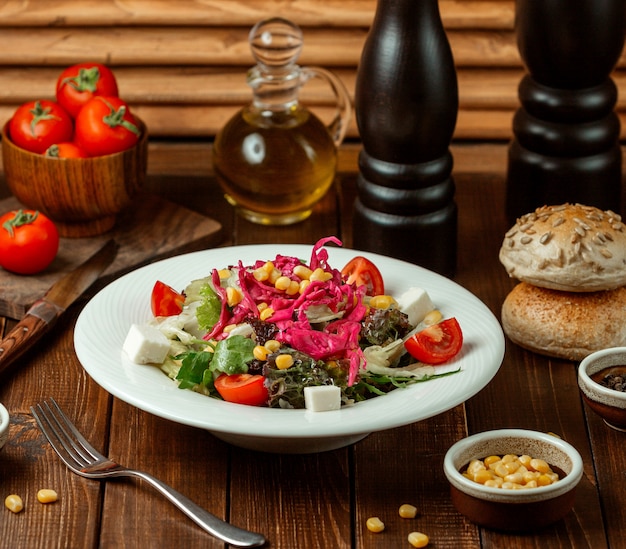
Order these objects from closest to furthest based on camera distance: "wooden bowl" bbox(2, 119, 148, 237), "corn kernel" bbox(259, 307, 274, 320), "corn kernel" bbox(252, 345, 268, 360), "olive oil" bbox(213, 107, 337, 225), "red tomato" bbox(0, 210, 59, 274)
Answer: "corn kernel" bbox(252, 345, 268, 360) → "corn kernel" bbox(259, 307, 274, 320) → "red tomato" bbox(0, 210, 59, 274) → "wooden bowl" bbox(2, 119, 148, 237) → "olive oil" bbox(213, 107, 337, 225)

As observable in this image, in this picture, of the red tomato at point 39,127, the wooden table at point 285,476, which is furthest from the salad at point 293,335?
the red tomato at point 39,127

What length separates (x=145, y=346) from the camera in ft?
6.08

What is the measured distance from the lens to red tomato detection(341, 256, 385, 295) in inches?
83.4

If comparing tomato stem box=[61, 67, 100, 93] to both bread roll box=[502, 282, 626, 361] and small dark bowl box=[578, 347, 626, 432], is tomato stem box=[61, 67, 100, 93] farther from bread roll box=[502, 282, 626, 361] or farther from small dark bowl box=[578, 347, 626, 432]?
small dark bowl box=[578, 347, 626, 432]

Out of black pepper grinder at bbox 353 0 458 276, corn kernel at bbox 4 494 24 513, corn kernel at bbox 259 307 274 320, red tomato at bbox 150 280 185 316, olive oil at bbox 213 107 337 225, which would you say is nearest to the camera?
corn kernel at bbox 4 494 24 513

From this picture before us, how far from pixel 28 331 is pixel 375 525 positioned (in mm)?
878

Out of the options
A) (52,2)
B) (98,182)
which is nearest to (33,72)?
(52,2)

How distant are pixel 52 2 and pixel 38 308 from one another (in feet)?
3.73

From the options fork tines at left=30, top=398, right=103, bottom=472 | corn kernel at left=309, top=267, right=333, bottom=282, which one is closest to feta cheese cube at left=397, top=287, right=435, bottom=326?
corn kernel at left=309, top=267, right=333, bottom=282

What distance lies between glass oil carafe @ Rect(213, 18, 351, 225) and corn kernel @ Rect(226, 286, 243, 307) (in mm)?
723

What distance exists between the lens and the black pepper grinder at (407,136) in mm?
2279

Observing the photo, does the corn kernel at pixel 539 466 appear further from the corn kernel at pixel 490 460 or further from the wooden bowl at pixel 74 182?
the wooden bowl at pixel 74 182

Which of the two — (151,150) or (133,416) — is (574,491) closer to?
(133,416)

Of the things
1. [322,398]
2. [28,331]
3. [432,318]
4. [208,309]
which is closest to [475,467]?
[322,398]
